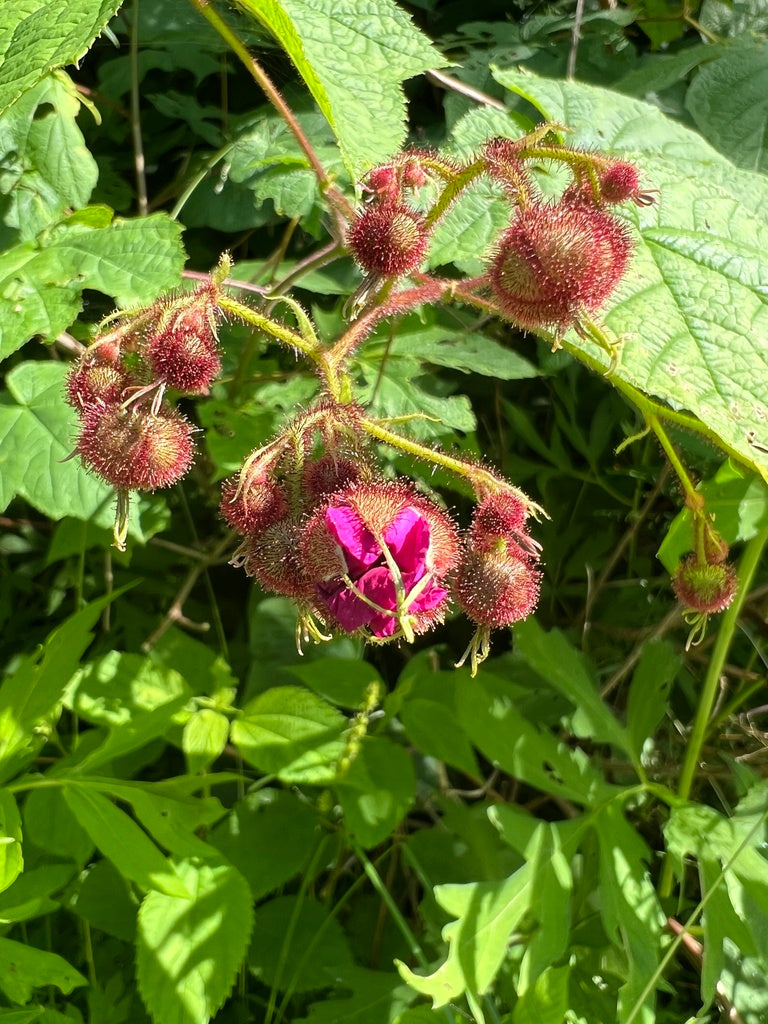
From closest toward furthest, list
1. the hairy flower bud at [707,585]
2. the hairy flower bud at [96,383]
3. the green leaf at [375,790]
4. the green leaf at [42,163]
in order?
the hairy flower bud at [96,383], the hairy flower bud at [707,585], the green leaf at [375,790], the green leaf at [42,163]

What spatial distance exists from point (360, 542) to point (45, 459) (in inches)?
21.8

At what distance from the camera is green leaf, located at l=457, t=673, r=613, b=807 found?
1178 millimetres

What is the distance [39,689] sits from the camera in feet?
3.44

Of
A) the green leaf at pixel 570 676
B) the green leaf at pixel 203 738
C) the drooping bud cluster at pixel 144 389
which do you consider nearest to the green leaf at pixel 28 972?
the green leaf at pixel 203 738

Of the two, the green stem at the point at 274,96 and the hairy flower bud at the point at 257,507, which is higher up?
the green stem at the point at 274,96

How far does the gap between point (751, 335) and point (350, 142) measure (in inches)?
16.9

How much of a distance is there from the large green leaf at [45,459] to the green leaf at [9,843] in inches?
13.4

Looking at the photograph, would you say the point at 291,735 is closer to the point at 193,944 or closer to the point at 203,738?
the point at 203,738

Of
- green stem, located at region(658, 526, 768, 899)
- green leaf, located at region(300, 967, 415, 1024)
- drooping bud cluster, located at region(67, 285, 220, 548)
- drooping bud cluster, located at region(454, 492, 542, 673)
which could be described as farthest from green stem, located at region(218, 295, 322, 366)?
green leaf, located at region(300, 967, 415, 1024)

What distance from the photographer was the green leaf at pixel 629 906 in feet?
3.42

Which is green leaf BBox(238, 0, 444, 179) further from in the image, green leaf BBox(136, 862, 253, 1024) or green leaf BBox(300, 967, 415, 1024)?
green leaf BBox(300, 967, 415, 1024)

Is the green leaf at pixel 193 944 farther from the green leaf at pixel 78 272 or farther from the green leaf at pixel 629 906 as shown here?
the green leaf at pixel 78 272

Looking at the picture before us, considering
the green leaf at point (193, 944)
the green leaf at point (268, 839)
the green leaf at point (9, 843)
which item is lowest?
the green leaf at point (268, 839)

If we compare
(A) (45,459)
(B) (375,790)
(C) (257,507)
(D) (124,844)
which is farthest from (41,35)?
(B) (375,790)
